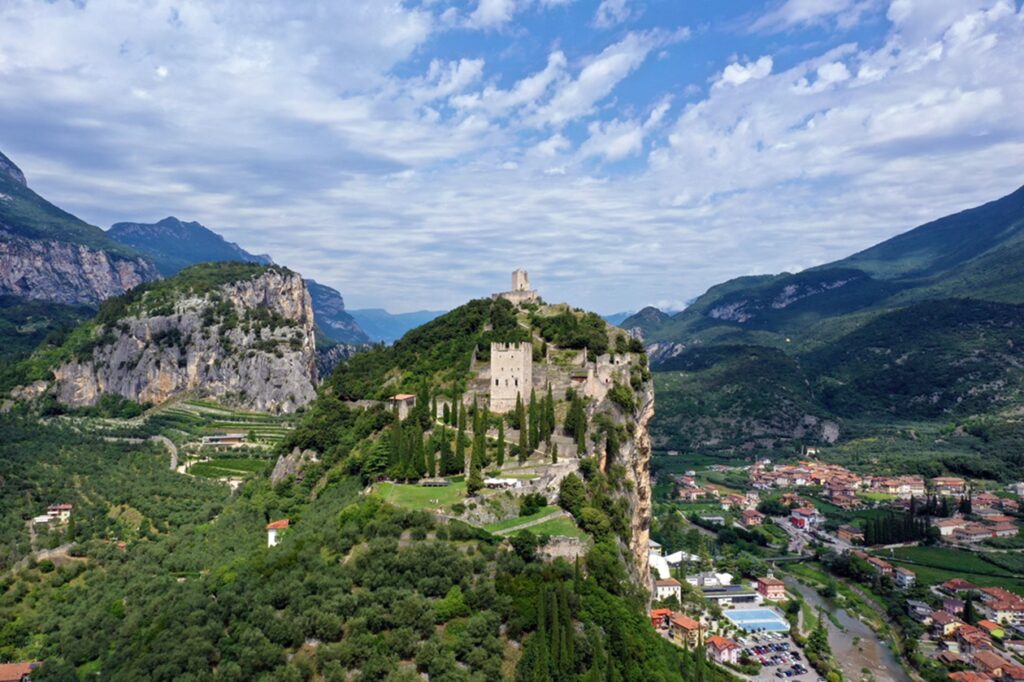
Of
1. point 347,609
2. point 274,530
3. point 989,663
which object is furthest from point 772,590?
point 347,609

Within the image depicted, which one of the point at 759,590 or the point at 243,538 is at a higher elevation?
the point at 243,538

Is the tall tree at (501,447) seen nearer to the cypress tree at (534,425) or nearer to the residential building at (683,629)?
the cypress tree at (534,425)

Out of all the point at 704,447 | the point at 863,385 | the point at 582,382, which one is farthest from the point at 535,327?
the point at 863,385

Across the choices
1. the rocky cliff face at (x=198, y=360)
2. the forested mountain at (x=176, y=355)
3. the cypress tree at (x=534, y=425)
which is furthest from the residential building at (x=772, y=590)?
the forested mountain at (x=176, y=355)

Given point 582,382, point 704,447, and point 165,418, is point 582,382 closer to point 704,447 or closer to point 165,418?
point 165,418

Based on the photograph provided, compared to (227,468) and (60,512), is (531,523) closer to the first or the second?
(60,512)

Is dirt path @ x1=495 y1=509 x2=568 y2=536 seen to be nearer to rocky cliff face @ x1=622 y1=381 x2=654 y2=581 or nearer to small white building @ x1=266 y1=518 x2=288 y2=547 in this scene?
rocky cliff face @ x1=622 y1=381 x2=654 y2=581

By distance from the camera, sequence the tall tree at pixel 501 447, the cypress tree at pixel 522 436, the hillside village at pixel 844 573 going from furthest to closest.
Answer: the hillside village at pixel 844 573 → the cypress tree at pixel 522 436 → the tall tree at pixel 501 447
